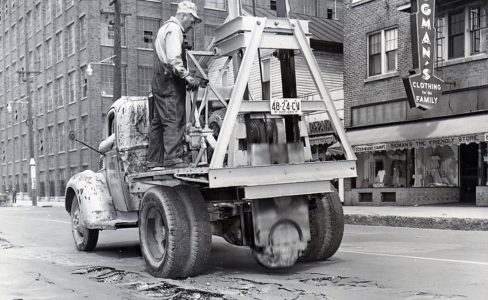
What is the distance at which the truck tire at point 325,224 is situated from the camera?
7.75m

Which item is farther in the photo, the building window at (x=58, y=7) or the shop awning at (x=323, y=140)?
the building window at (x=58, y=7)

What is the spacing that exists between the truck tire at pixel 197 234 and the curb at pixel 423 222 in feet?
28.6

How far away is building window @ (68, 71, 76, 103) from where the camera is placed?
145 feet

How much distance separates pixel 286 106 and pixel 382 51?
54.4 feet

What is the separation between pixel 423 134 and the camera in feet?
63.1

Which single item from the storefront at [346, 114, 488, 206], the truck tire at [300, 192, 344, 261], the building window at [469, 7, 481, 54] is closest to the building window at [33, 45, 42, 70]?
the storefront at [346, 114, 488, 206]

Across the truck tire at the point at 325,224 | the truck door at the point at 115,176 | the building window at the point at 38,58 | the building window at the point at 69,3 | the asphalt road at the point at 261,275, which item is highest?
the building window at the point at 69,3

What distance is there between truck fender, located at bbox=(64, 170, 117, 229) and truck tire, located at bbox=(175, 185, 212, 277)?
277 centimetres

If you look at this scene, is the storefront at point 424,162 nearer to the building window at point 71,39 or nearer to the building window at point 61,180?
the building window at point 71,39

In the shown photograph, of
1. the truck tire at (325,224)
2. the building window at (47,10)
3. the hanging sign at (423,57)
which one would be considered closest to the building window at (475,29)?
the hanging sign at (423,57)

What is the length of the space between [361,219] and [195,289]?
35.3ft

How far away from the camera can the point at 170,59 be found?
23.1 feet

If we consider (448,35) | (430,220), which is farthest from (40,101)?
(430,220)

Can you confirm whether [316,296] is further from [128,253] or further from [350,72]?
[350,72]
